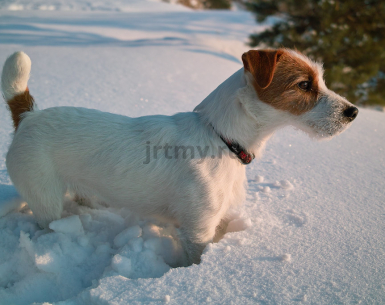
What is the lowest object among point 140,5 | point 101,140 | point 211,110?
point 101,140

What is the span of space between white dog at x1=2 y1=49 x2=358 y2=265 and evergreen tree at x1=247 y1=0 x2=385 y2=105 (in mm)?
5897

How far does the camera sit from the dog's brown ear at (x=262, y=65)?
1.68m

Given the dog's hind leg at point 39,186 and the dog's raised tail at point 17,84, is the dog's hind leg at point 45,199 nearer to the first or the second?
the dog's hind leg at point 39,186

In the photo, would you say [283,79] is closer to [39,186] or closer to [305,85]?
[305,85]

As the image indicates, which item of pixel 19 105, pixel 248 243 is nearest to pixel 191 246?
pixel 248 243

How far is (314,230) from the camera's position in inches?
76.0

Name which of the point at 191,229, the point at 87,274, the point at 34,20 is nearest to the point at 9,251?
the point at 87,274

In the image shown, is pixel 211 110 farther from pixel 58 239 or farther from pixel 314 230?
pixel 58 239

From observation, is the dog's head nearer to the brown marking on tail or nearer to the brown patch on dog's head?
the brown patch on dog's head

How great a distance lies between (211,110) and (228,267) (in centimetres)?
93

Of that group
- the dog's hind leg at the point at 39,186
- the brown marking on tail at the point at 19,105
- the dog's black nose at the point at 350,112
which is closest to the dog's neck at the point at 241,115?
the dog's black nose at the point at 350,112

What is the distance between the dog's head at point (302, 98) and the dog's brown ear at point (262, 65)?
20 mm

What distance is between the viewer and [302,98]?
1783 mm

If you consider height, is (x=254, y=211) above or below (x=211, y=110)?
below
